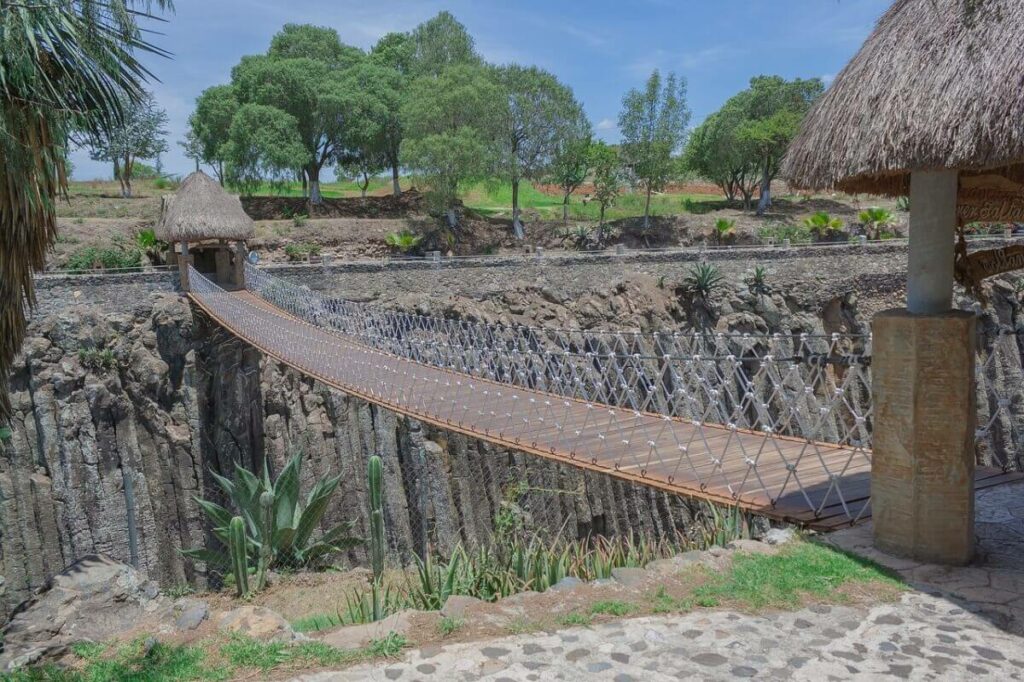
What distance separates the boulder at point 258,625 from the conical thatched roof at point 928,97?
11.8 feet

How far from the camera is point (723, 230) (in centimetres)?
2564

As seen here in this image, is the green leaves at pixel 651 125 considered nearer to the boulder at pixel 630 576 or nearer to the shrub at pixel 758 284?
the shrub at pixel 758 284

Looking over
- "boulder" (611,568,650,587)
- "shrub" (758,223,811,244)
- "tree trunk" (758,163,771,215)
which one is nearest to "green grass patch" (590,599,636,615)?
"boulder" (611,568,650,587)

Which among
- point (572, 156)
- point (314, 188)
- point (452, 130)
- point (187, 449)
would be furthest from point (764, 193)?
point (187, 449)

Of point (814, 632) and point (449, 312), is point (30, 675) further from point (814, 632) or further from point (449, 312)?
point (449, 312)

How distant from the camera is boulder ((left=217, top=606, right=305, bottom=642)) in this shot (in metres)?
3.60

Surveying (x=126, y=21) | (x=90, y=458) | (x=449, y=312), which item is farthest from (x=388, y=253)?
(x=126, y=21)

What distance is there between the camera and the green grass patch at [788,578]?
3766 millimetres

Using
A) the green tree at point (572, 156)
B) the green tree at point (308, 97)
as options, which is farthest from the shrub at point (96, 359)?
the green tree at point (572, 156)

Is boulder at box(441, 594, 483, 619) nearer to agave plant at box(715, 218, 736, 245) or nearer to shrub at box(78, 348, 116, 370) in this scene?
shrub at box(78, 348, 116, 370)

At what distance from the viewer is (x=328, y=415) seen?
44.7ft

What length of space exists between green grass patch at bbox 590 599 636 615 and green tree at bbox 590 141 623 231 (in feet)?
72.7

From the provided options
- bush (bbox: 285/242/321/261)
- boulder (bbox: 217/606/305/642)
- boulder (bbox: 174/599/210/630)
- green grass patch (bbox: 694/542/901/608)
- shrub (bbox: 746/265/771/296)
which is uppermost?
bush (bbox: 285/242/321/261)

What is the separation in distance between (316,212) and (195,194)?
9733mm
